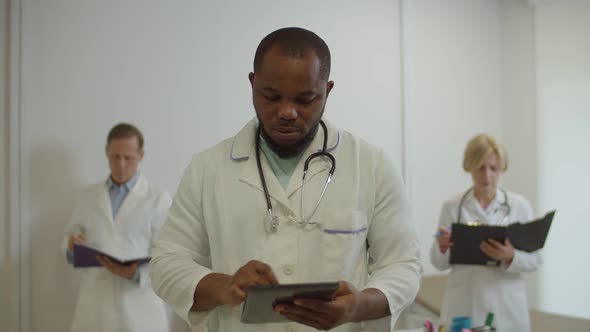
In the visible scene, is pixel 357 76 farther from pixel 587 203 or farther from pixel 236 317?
pixel 236 317

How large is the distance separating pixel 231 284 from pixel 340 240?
0.85ft

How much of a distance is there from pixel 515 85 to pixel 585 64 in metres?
0.50

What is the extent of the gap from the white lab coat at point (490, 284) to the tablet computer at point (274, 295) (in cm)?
176

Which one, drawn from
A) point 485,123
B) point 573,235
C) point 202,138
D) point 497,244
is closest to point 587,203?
point 573,235

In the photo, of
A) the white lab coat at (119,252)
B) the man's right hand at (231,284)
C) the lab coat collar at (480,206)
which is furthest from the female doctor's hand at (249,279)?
the lab coat collar at (480,206)

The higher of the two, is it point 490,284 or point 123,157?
point 123,157

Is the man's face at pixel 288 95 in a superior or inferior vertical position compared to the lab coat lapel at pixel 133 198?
superior

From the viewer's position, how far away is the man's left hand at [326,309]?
100 centimetres

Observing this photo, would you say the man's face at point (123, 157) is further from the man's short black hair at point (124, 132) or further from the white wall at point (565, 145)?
the white wall at point (565, 145)

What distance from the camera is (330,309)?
1.00 metres

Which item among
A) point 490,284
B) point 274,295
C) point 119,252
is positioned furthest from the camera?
point 119,252

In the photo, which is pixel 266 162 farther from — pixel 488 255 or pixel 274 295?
pixel 488 255

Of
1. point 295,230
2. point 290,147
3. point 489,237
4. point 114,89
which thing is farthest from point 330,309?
point 114,89

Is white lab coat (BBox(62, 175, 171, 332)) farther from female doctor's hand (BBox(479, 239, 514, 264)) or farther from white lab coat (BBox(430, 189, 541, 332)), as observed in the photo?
female doctor's hand (BBox(479, 239, 514, 264))
